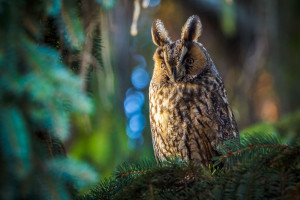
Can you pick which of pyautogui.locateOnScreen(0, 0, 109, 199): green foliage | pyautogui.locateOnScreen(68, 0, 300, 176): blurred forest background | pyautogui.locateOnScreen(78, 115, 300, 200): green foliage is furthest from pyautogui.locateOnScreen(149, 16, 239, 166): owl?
pyautogui.locateOnScreen(0, 0, 109, 199): green foliage

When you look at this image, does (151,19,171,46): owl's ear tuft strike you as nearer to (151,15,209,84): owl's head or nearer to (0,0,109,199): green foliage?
(151,15,209,84): owl's head

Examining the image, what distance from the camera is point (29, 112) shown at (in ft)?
2.29

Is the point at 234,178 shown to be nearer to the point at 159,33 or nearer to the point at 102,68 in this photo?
the point at 102,68

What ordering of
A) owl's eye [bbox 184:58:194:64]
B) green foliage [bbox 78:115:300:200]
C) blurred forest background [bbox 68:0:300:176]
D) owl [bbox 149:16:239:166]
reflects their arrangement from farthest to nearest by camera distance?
blurred forest background [bbox 68:0:300:176], owl's eye [bbox 184:58:194:64], owl [bbox 149:16:239:166], green foliage [bbox 78:115:300:200]

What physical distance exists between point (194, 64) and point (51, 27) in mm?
1114

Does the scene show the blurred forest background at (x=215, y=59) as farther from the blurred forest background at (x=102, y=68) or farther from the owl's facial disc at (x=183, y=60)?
the owl's facial disc at (x=183, y=60)

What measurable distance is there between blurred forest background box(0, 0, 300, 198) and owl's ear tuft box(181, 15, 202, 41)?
1.06ft

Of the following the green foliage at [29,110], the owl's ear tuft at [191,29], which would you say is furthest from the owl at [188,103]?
the green foliage at [29,110]

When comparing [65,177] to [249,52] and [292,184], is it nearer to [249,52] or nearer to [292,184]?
[292,184]

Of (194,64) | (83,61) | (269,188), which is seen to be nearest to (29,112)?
(83,61)

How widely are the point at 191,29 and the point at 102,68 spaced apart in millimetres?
906

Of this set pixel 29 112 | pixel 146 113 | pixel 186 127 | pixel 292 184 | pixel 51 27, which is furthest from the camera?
pixel 146 113

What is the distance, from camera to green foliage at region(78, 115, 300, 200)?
0.89 metres

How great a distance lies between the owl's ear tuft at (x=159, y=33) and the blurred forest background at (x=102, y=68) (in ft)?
0.48
